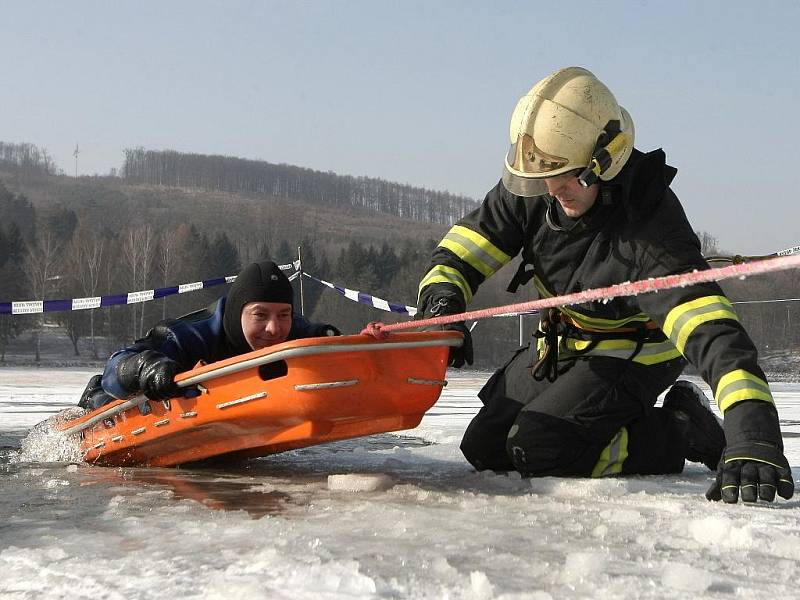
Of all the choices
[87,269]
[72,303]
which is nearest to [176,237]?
[87,269]

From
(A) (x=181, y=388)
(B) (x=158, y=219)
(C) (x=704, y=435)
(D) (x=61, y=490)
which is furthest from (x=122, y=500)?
(B) (x=158, y=219)

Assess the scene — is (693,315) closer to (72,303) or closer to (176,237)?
(72,303)

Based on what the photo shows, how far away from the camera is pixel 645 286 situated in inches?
96.2

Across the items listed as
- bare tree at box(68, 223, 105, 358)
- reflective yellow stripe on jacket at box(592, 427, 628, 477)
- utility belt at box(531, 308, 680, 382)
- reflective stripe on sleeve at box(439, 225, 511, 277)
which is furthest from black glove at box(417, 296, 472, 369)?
bare tree at box(68, 223, 105, 358)

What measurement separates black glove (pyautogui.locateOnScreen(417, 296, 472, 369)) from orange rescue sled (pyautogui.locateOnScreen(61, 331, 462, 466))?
0.08m

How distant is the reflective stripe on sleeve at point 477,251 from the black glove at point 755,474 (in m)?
1.43

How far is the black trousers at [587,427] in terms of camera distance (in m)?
3.61

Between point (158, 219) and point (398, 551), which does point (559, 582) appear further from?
point (158, 219)

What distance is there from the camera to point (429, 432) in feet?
19.1

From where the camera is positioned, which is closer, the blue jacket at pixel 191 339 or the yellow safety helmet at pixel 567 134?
the yellow safety helmet at pixel 567 134

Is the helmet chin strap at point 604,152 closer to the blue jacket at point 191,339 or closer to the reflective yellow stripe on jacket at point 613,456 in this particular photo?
the reflective yellow stripe on jacket at point 613,456

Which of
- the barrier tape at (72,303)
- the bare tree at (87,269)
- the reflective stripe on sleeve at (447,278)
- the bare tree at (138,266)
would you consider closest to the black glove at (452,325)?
the reflective stripe on sleeve at (447,278)

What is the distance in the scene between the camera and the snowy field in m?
1.95

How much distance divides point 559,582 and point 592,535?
1.73 feet
